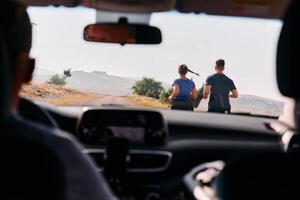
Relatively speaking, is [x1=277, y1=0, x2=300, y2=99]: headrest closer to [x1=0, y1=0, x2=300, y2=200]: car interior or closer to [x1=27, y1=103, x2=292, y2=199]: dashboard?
[x1=0, y1=0, x2=300, y2=200]: car interior

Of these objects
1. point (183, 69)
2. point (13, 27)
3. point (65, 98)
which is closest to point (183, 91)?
point (183, 69)

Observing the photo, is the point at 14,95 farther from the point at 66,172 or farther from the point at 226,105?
the point at 226,105

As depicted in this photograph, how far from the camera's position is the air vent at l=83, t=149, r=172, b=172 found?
6.67 meters

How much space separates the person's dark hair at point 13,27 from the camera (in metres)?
3.06

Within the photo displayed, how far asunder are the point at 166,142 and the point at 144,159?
244 millimetres

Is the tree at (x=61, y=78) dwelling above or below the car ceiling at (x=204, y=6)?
below

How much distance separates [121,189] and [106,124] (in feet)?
2.22

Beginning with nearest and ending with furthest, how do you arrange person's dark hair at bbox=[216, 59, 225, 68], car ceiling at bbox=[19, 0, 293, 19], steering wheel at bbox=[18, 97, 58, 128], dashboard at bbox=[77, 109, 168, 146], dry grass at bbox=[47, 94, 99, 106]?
steering wheel at bbox=[18, 97, 58, 128]
car ceiling at bbox=[19, 0, 293, 19]
dashboard at bbox=[77, 109, 168, 146]
dry grass at bbox=[47, 94, 99, 106]
person's dark hair at bbox=[216, 59, 225, 68]

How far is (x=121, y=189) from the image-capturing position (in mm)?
6262

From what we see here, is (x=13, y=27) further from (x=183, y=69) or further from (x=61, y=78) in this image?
(x=61, y=78)

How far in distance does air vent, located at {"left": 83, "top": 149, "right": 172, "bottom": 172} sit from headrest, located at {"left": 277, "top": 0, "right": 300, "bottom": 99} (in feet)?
10.3

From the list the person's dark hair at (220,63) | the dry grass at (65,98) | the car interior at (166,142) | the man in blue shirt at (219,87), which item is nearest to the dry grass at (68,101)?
the dry grass at (65,98)

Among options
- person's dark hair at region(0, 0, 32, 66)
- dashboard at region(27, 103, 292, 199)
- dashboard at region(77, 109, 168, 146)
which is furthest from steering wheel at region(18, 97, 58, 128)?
person's dark hair at region(0, 0, 32, 66)

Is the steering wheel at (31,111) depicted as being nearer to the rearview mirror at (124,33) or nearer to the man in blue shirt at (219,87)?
the rearview mirror at (124,33)
